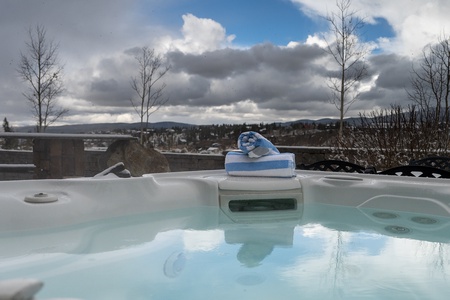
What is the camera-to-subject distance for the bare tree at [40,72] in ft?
26.6

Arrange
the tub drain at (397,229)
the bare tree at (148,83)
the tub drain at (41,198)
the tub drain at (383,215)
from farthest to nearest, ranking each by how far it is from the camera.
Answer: the bare tree at (148,83) < the tub drain at (383,215) < the tub drain at (397,229) < the tub drain at (41,198)

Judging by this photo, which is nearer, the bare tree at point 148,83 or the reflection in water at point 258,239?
the reflection in water at point 258,239

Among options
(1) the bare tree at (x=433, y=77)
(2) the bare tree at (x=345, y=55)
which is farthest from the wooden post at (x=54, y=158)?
(1) the bare tree at (x=433, y=77)

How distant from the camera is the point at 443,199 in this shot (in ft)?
7.45

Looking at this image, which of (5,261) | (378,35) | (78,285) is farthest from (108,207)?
(378,35)

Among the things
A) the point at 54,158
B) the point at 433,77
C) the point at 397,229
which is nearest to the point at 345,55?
→ the point at 433,77

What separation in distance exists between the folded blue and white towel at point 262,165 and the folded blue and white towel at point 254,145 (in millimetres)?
33

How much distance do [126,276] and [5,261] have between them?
19.2 inches

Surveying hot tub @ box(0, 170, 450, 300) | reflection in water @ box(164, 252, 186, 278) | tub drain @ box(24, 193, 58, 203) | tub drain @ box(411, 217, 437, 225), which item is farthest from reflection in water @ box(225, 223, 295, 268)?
tub drain @ box(24, 193, 58, 203)

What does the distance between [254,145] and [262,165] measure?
0.14 metres

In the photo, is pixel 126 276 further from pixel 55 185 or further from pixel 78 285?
pixel 55 185

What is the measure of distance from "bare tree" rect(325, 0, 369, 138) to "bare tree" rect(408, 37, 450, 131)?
3.58 feet

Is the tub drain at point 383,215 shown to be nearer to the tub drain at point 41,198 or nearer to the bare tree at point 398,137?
the tub drain at point 41,198

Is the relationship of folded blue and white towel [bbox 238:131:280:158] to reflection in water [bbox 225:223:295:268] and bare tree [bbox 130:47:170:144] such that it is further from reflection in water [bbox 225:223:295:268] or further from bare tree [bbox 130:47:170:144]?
bare tree [bbox 130:47:170:144]
